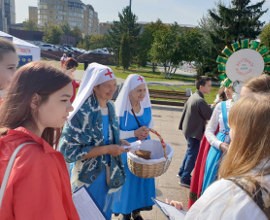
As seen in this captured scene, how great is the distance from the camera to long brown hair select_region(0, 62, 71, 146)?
111 centimetres

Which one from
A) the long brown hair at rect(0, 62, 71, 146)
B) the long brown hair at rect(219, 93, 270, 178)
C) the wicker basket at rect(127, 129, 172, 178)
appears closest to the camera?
the long brown hair at rect(219, 93, 270, 178)

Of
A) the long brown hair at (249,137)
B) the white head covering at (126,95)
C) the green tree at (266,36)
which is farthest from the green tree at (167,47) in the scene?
the long brown hair at (249,137)

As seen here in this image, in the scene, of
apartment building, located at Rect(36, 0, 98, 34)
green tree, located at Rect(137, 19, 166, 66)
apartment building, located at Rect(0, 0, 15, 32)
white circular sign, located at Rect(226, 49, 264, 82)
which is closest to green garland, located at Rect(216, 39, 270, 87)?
white circular sign, located at Rect(226, 49, 264, 82)

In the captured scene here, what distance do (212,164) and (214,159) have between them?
6 centimetres

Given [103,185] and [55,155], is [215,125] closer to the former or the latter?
[103,185]

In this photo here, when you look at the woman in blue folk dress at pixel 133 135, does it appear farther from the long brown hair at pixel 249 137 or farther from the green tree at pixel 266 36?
the green tree at pixel 266 36

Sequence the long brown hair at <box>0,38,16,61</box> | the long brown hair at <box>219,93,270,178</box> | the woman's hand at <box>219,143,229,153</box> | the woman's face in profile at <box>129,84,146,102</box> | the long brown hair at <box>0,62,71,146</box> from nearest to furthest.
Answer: the long brown hair at <box>219,93,270,178</box>, the long brown hair at <box>0,62,71,146</box>, the long brown hair at <box>0,38,16,61</box>, the woman's hand at <box>219,143,229,153</box>, the woman's face in profile at <box>129,84,146,102</box>

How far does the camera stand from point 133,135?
2844 millimetres

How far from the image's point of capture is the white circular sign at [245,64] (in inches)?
109

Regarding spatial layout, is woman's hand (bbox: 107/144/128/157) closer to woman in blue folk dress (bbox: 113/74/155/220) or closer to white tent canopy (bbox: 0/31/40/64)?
woman in blue folk dress (bbox: 113/74/155/220)

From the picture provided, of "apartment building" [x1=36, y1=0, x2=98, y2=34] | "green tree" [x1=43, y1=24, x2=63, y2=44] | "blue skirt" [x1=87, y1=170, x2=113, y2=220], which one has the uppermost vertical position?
"apartment building" [x1=36, y1=0, x2=98, y2=34]

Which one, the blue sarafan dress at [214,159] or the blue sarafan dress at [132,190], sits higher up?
the blue sarafan dress at [214,159]

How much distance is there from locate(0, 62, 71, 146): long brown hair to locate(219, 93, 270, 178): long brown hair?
0.92 meters

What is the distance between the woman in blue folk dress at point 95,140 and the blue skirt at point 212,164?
1068mm
